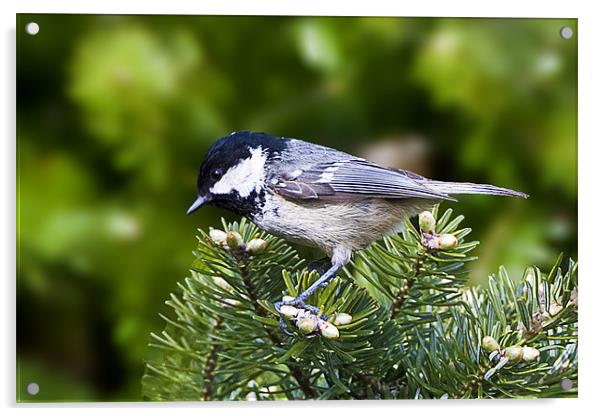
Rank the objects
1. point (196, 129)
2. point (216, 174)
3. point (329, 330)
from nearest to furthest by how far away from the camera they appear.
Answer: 1. point (329, 330)
2. point (216, 174)
3. point (196, 129)

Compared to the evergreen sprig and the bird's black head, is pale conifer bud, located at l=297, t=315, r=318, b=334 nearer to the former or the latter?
the evergreen sprig

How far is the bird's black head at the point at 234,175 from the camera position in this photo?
1123 millimetres

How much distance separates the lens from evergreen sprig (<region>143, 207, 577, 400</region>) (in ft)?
3.10

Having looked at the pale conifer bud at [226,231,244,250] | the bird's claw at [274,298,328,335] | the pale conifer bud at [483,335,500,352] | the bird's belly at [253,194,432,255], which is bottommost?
the pale conifer bud at [483,335,500,352]

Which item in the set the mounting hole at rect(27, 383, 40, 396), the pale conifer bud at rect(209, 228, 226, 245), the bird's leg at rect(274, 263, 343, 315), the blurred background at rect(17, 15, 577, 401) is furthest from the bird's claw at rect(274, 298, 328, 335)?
the mounting hole at rect(27, 383, 40, 396)

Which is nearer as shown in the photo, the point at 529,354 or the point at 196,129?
the point at 529,354

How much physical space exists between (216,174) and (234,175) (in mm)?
27

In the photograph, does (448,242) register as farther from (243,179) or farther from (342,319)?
(243,179)

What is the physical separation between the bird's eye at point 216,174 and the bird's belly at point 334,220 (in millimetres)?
78

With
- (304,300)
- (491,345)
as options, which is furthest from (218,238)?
(491,345)

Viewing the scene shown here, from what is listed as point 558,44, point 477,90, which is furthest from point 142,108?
point 558,44

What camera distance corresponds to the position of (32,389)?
3.92 ft

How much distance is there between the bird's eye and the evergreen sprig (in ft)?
0.31
